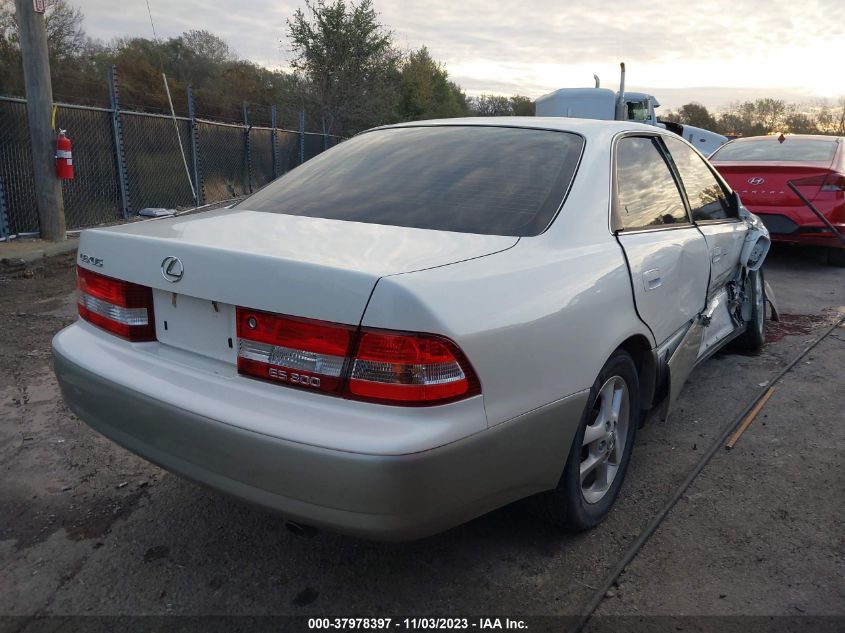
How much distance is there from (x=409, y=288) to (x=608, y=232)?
1.11 metres

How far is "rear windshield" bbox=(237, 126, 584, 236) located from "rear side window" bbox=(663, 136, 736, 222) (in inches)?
41.2

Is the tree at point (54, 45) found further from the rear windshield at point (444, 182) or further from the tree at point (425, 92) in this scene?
the rear windshield at point (444, 182)

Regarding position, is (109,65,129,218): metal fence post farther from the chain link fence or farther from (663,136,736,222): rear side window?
(663,136,736,222): rear side window

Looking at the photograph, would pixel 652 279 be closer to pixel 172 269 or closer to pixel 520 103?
pixel 172 269

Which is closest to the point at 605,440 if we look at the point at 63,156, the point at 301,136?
the point at 63,156

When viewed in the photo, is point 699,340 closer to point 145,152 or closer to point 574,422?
point 574,422

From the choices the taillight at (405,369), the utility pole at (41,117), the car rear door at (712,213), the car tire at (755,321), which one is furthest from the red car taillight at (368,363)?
the utility pole at (41,117)

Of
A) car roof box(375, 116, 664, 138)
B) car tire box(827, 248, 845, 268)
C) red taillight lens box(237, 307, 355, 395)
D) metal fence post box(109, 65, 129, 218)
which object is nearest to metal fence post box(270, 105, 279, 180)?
metal fence post box(109, 65, 129, 218)

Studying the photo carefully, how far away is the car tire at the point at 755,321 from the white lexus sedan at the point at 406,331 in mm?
1652

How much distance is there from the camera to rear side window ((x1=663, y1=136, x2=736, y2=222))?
359 cm

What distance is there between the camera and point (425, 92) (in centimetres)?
4472

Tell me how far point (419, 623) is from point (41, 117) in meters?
8.56

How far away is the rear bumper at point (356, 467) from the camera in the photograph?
1772 millimetres

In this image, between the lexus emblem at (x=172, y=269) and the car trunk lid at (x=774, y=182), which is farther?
the car trunk lid at (x=774, y=182)
